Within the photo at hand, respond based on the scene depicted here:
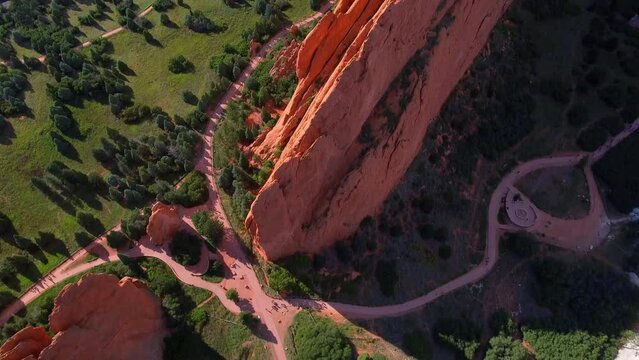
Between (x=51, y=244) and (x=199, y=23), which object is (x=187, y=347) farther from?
(x=199, y=23)

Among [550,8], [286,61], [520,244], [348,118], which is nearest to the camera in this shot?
[348,118]

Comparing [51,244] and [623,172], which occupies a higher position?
[51,244]

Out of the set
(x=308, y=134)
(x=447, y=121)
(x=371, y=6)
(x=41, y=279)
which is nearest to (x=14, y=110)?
(x=41, y=279)

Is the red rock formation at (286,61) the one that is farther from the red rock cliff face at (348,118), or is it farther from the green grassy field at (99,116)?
the green grassy field at (99,116)

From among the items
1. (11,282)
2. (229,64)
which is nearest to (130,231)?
(11,282)

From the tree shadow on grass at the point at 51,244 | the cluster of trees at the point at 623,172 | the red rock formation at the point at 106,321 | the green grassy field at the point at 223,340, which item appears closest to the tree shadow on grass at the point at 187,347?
the green grassy field at the point at 223,340

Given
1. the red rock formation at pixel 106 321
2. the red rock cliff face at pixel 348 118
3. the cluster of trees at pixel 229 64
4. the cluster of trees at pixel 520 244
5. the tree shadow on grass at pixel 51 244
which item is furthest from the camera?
the cluster of trees at pixel 229 64

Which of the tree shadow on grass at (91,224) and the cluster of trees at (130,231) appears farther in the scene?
the tree shadow on grass at (91,224)
